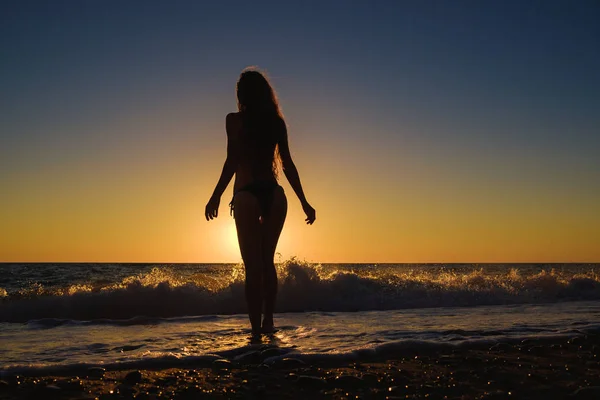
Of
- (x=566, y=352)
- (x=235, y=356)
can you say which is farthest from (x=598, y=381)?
(x=235, y=356)

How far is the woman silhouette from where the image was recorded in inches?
196

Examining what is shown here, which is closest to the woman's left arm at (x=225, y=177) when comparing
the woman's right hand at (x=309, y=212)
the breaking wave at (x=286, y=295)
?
the woman's right hand at (x=309, y=212)

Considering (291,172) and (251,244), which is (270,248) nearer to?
(251,244)

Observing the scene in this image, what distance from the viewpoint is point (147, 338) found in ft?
17.0

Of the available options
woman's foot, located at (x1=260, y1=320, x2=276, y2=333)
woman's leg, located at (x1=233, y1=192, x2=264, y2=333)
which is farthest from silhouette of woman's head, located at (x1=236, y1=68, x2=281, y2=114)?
woman's foot, located at (x1=260, y1=320, x2=276, y2=333)

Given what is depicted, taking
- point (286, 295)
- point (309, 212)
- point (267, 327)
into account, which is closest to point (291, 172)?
point (309, 212)

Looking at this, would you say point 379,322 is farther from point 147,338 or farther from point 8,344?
point 8,344

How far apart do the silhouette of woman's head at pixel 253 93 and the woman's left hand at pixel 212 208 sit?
0.96 m

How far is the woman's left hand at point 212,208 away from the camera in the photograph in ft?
16.6

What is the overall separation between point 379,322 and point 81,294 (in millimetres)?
6093

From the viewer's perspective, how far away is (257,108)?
5.18m

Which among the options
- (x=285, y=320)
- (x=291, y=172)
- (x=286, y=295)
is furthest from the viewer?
(x=286, y=295)

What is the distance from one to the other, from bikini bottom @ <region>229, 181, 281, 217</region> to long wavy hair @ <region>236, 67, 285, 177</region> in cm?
26

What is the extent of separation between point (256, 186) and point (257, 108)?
796mm
